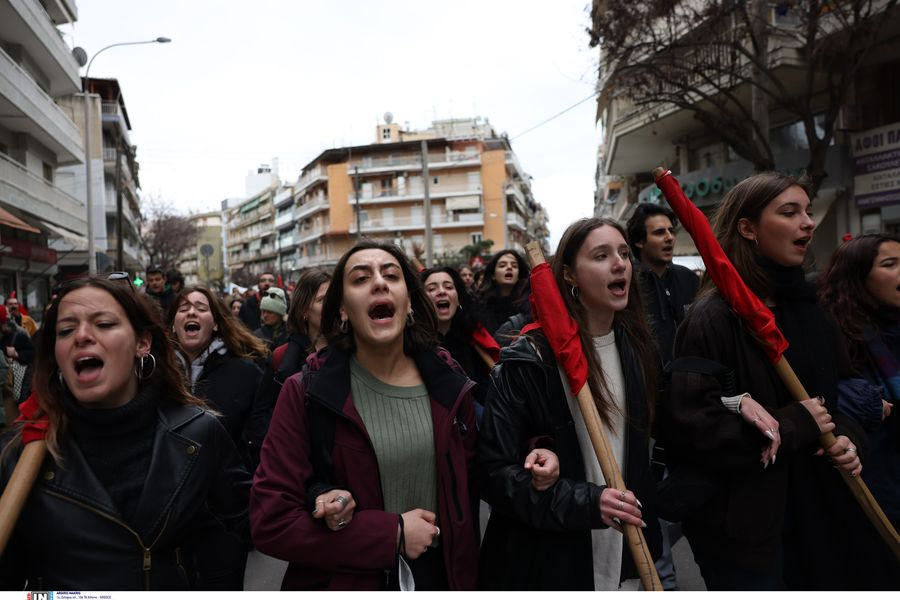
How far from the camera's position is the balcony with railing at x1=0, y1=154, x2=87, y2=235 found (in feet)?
56.8

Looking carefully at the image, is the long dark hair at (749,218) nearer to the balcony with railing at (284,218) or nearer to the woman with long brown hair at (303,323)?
the woman with long brown hair at (303,323)

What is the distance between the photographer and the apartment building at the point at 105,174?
33.6 meters

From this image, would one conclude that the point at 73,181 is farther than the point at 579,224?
Yes

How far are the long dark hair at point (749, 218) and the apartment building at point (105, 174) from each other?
3065 cm

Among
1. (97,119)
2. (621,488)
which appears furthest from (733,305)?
(97,119)

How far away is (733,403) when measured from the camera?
93.4 inches

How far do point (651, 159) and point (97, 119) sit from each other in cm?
2915

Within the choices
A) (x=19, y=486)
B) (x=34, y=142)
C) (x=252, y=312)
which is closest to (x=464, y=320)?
(x=19, y=486)

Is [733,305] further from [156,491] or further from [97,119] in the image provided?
[97,119]

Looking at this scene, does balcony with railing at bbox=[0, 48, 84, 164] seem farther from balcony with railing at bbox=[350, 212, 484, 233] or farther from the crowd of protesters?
balcony with railing at bbox=[350, 212, 484, 233]

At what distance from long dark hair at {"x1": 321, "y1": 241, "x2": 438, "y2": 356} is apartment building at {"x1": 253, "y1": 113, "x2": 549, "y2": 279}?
Result: 190 feet

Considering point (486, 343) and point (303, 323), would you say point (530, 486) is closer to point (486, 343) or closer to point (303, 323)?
point (486, 343)

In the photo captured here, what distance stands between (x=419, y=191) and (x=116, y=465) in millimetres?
63054
